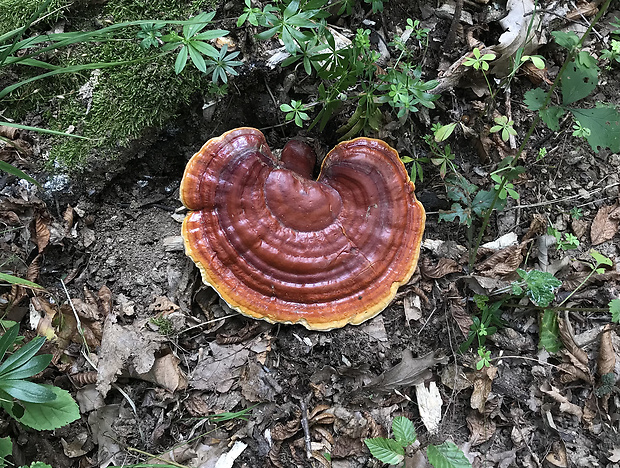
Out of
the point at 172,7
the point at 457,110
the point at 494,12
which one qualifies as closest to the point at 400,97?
the point at 457,110

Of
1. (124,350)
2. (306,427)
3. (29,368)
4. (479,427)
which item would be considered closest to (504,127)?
(479,427)

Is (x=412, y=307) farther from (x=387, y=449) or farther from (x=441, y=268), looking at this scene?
(x=387, y=449)

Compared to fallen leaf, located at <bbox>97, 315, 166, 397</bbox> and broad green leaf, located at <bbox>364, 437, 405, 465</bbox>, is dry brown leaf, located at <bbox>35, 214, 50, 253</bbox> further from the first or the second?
broad green leaf, located at <bbox>364, 437, 405, 465</bbox>

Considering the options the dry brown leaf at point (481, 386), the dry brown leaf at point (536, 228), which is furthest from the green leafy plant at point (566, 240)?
the dry brown leaf at point (481, 386)

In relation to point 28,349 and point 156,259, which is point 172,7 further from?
point 28,349

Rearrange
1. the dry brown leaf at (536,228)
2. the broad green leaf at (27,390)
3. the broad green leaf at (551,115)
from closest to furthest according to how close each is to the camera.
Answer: the broad green leaf at (27,390) < the broad green leaf at (551,115) < the dry brown leaf at (536,228)

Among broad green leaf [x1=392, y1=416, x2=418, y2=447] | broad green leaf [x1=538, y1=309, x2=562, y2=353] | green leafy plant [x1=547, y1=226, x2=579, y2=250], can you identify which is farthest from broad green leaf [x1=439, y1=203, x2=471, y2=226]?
broad green leaf [x1=392, y1=416, x2=418, y2=447]

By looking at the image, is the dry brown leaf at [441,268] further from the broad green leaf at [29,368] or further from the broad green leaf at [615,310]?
the broad green leaf at [29,368]
